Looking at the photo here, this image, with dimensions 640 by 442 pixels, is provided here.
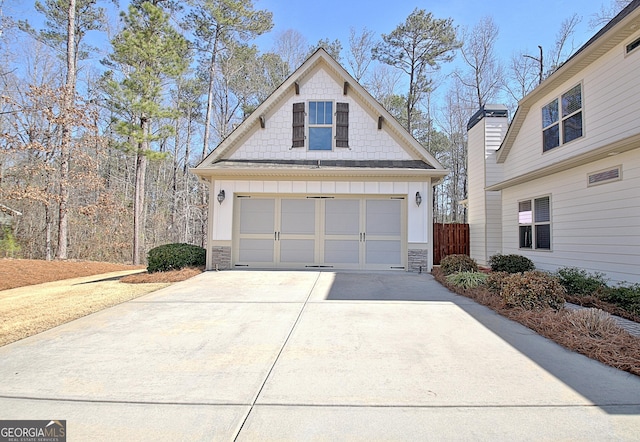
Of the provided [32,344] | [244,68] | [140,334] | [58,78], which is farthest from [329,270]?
[58,78]

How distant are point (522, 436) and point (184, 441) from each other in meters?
2.28

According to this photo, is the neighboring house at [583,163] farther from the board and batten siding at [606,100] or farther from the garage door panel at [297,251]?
the garage door panel at [297,251]

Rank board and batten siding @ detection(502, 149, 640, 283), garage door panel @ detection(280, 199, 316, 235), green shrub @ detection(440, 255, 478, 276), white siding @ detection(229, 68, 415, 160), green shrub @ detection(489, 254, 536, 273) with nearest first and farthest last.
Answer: board and batten siding @ detection(502, 149, 640, 283), green shrub @ detection(440, 255, 478, 276), green shrub @ detection(489, 254, 536, 273), garage door panel @ detection(280, 199, 316, 235), white siding @ detection(229, 68, 415, 160)

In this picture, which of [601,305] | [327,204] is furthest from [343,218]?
[601,305]

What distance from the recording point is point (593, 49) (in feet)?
25.2

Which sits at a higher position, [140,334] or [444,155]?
[444,155]

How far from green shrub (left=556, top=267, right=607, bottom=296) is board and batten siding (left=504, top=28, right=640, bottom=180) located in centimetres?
A: 293

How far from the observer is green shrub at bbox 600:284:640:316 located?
18.3 ft

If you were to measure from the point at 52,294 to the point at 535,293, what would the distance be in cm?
966

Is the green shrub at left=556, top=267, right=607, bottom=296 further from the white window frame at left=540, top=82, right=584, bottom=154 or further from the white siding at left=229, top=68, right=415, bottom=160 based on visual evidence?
the white siding at left=229, top=68, right=415, bottom=160

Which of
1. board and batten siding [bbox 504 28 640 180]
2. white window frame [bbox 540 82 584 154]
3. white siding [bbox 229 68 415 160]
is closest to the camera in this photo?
board and batten siding [bbox 504 28 640 180]

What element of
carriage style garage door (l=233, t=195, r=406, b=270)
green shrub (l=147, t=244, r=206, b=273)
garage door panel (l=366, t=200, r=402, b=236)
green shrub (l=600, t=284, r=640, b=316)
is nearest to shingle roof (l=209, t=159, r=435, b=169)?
carriage style garage door (l=233, t=195, r=406, b=270)

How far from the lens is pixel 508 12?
15914mm

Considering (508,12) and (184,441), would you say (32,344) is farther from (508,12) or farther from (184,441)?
(508,12)
